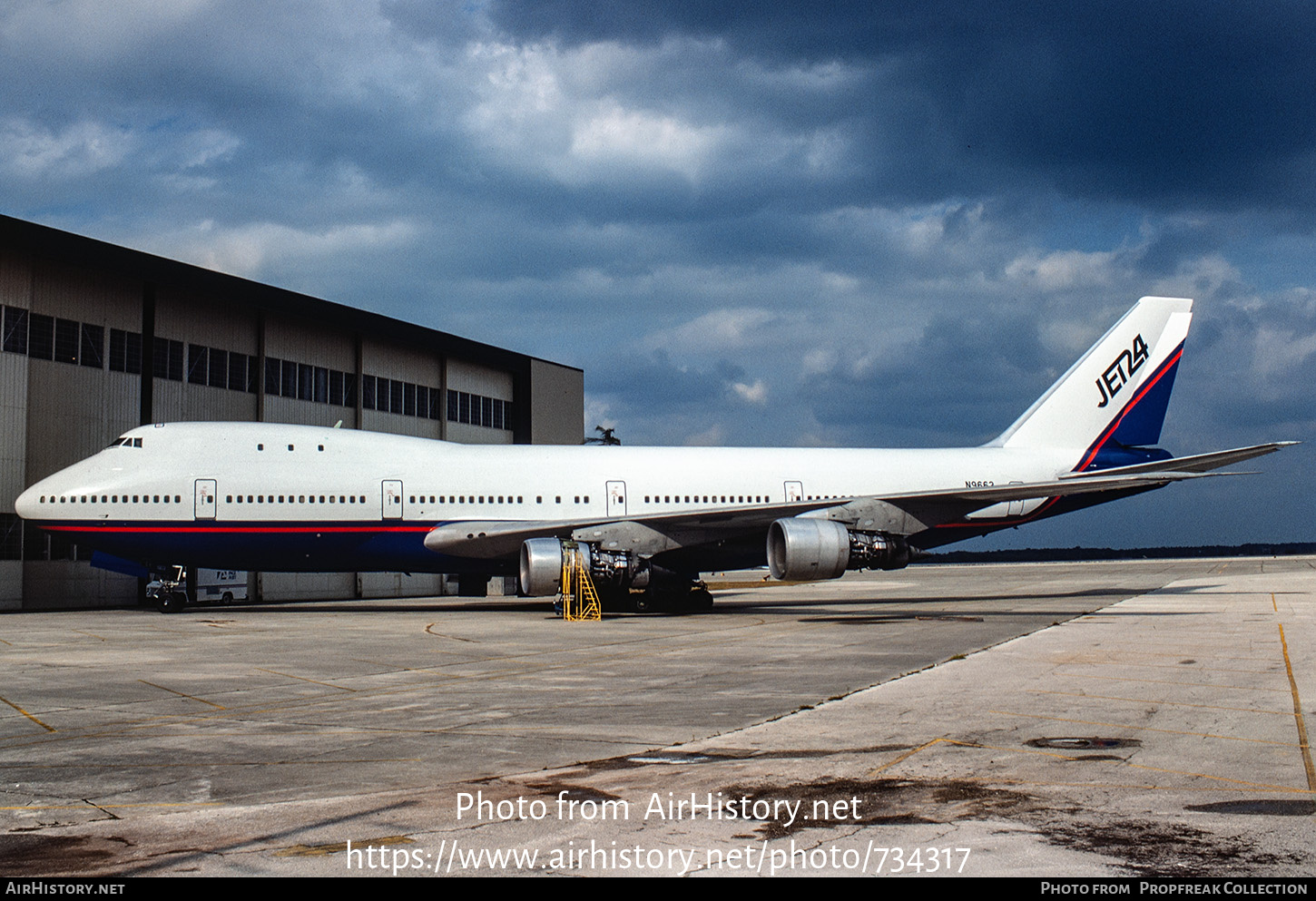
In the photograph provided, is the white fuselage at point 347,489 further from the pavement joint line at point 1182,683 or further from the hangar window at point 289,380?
the pavement joint line at point 1182,683

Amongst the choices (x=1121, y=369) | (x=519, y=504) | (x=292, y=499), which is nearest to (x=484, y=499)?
(x=519, y=504)

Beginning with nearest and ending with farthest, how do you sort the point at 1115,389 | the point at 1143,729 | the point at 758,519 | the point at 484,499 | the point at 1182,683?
the point at 1143,729 → the point at 1182,683 → the point at 758,519 → the point at 484,499 → the point at 1115,389

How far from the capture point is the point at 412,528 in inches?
1033

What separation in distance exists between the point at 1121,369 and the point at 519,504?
19.1 metres

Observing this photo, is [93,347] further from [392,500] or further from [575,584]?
[575,584]

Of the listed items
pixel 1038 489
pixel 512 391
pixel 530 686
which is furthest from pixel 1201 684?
pixel 512 391

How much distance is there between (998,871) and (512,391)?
47.0 metres

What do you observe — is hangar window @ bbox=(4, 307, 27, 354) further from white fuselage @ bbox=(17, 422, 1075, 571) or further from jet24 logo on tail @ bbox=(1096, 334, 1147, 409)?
jet24 logo on tail @ bbox=(1096, 334, 1147, 409)

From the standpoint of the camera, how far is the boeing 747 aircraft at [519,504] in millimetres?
24688

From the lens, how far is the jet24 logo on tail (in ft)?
103

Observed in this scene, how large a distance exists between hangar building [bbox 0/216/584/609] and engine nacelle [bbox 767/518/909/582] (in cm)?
Answer: 2150

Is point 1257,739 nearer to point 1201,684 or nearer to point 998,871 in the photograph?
point 1201,684

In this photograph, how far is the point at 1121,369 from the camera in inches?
1243

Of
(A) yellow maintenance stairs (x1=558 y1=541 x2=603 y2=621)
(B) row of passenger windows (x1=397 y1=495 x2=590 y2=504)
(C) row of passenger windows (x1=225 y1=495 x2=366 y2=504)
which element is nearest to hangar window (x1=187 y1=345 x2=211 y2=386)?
(C) row of passenger windows (x1=225 y1=495 x2=366 y2=504)
